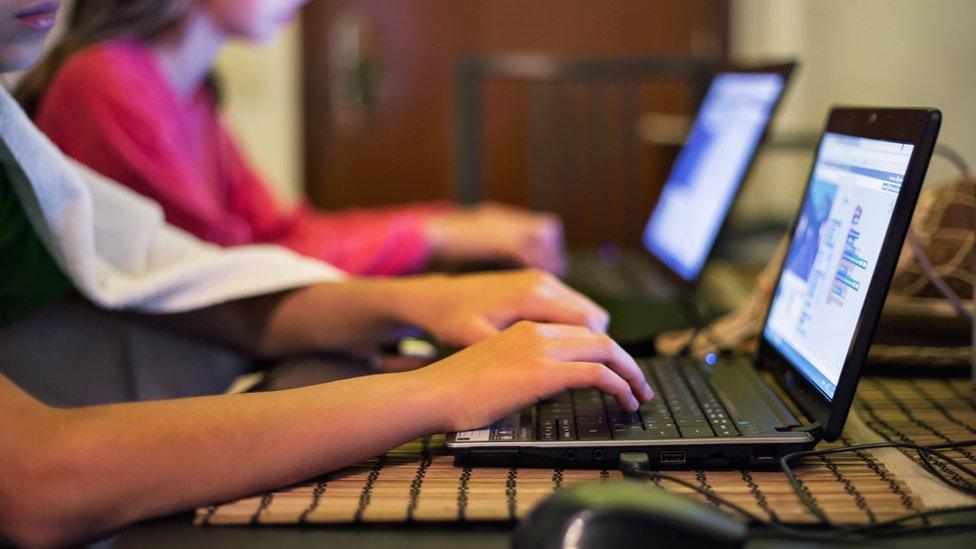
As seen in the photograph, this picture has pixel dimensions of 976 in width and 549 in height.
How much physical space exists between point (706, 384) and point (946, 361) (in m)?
0.26

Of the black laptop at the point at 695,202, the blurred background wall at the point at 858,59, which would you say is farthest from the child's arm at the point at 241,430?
the blurred background wall at the point at 858,59

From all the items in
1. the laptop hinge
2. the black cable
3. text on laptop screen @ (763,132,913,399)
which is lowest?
the black cable

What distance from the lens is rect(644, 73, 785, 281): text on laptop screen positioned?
1198 mm

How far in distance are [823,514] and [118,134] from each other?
97cm

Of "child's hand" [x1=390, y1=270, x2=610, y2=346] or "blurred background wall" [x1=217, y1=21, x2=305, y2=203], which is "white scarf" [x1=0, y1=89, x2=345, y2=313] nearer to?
"child's hand" [x1=390, y1=270, x2=610, y2=346]

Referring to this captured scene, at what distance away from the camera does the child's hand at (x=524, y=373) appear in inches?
26.5

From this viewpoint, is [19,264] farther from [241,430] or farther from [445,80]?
[445,80]

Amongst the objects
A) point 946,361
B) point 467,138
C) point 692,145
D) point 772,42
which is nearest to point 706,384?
point 946,361

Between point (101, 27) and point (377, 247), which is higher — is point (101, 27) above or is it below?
above

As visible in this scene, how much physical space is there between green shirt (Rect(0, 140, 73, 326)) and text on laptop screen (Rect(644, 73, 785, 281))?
757mm

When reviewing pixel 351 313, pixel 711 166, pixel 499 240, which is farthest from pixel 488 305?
pixel 499 240

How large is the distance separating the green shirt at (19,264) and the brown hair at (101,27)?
0.51m

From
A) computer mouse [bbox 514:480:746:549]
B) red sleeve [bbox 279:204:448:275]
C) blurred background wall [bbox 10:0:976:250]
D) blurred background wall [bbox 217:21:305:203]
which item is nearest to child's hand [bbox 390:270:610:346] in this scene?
computer mouse [bbox 514:480:746:549]

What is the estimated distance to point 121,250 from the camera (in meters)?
0.94
